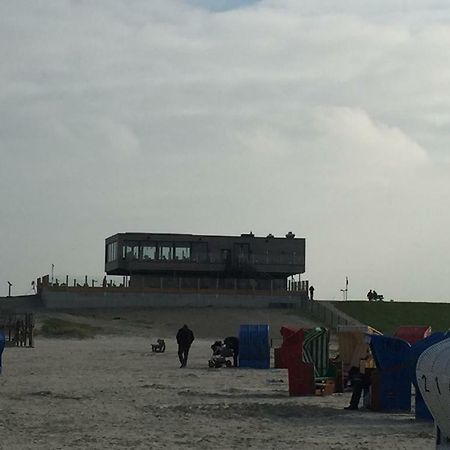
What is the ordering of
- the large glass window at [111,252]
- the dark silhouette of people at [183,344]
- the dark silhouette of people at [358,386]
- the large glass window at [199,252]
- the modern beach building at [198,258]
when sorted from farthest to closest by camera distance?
the large glass window at [111,252] < the large glass window at [199,252] < the modern beach building at [198,258] < the dark silhouette of people at [183,344] < the dark silhouette of people at [358,386]

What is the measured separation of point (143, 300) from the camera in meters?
74.9

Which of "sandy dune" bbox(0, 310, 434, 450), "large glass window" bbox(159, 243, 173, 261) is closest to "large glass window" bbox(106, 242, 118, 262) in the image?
"large glass window" bbox(159, 243, 173, 261)

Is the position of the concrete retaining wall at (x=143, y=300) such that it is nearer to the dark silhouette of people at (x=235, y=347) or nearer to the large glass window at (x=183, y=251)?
the large glass window at (x=183, y=251)

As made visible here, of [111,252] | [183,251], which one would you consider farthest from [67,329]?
[111,252]

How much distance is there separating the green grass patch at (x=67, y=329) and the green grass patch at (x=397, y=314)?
1961cm

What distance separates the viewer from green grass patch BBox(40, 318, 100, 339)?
186 feet

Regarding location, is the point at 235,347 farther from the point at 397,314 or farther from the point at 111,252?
the point at 111,252

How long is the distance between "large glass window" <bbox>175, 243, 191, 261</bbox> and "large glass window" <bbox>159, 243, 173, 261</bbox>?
0.46 m

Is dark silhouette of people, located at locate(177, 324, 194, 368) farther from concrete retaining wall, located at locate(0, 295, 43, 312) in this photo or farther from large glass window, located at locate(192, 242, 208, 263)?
large glass window, located at locate(192, 242, 208, 263)

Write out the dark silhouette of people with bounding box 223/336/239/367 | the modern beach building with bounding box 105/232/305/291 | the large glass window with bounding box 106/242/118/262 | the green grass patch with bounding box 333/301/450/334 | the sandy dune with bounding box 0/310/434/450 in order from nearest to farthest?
the sandy dune with bounding box 0/310/434/450
the dark silhouette of people with bounding box 223/336/239/367
the green grass patch with bounding box 333/301/450/334
the modern beach building with bounding box 105/232/305/291
the large glass window with bounding box 106/242/118/262

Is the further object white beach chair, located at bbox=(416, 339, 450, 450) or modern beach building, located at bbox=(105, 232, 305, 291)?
modern beach building, located at bbox=(105, 232, 305, 291)

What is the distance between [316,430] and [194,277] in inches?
2573

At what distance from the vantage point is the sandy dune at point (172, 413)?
15.6 meters

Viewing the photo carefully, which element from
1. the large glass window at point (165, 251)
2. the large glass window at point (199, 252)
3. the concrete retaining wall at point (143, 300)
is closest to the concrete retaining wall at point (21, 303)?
the concrete retaining wall at point (143, 300)
